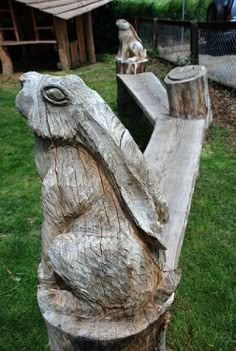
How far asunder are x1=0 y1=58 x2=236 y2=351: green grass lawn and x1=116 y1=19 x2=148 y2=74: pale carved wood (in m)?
1.83

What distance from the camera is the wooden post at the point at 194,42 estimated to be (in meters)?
7.62

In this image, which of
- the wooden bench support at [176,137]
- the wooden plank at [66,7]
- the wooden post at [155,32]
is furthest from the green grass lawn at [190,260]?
the wooden post at [155,32]

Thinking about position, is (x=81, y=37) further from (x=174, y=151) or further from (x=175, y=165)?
(x=175, y=165)

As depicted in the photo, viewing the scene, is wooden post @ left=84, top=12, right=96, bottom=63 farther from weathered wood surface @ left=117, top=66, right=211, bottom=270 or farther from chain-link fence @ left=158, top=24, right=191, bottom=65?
weathered wood surface @ left=117, top=66, right=211, bottom=270

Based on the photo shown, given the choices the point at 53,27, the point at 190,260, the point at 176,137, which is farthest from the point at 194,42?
the point at 190,260

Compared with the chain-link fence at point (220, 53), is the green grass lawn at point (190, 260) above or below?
below

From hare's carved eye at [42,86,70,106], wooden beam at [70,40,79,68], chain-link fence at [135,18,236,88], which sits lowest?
wooden beam at [70,40,79,68]

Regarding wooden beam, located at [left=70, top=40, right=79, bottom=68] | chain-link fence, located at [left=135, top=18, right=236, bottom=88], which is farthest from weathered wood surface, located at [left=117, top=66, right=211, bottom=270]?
wooden beam, located at [left=70, top=40, right=79, bottom=68]

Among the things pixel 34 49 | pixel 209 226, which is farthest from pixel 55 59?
pixel 209 226

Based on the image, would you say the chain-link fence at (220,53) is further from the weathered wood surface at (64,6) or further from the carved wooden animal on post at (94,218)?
the carved wooden animal on post at (94,218)

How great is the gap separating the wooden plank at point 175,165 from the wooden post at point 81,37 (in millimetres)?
7356

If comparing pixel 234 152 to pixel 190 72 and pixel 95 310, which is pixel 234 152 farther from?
pixel 95 310

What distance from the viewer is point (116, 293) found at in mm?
1438

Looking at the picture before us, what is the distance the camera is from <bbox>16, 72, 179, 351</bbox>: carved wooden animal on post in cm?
137
